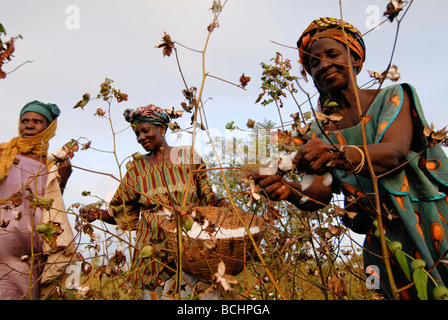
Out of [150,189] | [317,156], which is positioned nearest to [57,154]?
[317,156]

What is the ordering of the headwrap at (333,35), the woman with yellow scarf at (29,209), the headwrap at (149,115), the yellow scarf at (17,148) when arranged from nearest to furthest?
the headwrap at (333,35) < the woman with yellow scarf at (29,209) < the yellow scarf at (17,148) < the headwrap at (149,115)

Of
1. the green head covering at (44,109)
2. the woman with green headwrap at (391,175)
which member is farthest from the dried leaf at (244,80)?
the green head covering at (44,109)

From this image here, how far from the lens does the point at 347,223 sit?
1.54m

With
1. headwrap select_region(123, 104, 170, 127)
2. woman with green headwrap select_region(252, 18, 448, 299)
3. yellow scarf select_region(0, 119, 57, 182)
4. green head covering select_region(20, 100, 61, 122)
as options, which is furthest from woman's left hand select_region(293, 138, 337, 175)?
green head covering select_region(20, 100, 61, 122)

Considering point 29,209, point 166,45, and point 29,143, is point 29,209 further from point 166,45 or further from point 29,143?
point 166,45

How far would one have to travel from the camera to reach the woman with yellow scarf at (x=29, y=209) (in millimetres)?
2426

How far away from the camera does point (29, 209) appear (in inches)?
102

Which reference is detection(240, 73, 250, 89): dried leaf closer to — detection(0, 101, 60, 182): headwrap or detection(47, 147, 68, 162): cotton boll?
detection(47, 147, 68, 162): cotton boll

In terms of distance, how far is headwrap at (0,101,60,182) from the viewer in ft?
8.87

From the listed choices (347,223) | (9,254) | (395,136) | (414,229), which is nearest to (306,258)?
(347,223)

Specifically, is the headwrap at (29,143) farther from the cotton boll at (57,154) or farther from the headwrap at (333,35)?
the headwrap at (333,35)

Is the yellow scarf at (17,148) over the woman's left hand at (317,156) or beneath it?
over
